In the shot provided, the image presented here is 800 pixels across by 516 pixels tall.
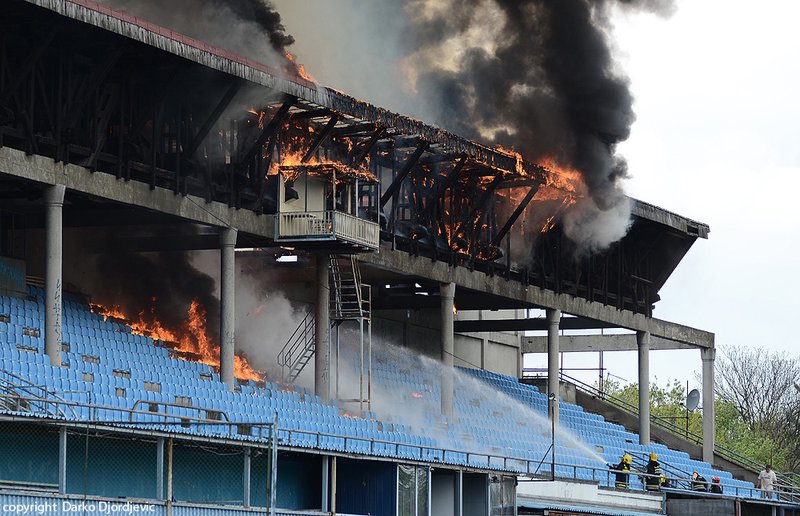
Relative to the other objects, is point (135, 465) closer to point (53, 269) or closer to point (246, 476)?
point (246, 476)

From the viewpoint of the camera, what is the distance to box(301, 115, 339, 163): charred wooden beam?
152 feet

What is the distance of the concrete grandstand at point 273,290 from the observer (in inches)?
1305

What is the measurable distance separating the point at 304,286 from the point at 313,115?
10.9 metres

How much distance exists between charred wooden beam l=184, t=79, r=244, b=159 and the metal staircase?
750 centimetres

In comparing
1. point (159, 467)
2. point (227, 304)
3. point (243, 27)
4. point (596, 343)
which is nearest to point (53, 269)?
point (227, 304)

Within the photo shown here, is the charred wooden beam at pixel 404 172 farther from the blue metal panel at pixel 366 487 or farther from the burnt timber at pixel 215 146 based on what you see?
the blue metal panel at pixel 366 487

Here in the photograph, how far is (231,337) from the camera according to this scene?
4403cm

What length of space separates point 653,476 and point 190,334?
14.4 meters

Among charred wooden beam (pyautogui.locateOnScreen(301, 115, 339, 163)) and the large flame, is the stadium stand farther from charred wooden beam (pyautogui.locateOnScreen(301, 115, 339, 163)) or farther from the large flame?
charred wooden beam (pyautogui.locateOnScreen(301, 115, 339, 163))

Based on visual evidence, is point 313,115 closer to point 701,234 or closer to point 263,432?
point 263,432

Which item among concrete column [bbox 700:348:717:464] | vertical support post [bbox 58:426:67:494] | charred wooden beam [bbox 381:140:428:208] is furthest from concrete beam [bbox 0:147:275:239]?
concrete column [bbox 700:348:717:464]

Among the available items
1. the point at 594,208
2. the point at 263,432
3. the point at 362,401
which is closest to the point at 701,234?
the point at 594,208

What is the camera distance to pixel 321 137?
4672 centimetres


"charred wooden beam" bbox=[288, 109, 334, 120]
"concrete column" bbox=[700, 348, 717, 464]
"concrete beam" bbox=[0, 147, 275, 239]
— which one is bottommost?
"concrete column" bbox=[700, 348, 717, 464]
